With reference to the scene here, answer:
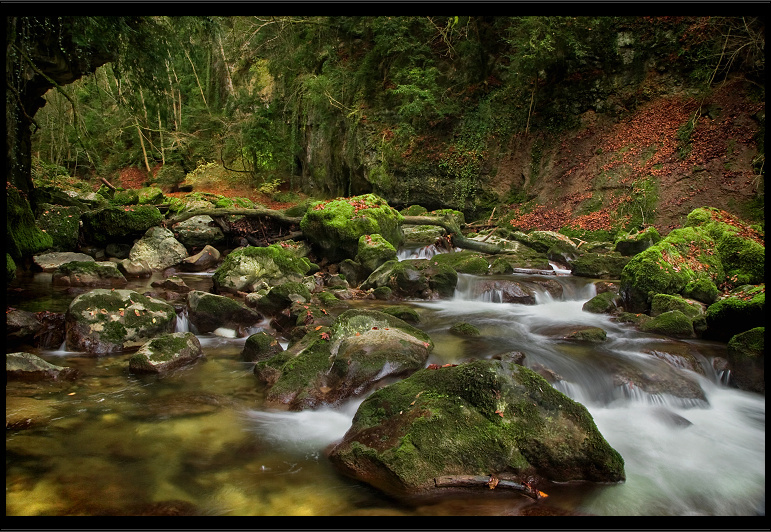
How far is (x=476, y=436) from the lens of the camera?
299 cm

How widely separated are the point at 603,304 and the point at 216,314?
7.02 metres

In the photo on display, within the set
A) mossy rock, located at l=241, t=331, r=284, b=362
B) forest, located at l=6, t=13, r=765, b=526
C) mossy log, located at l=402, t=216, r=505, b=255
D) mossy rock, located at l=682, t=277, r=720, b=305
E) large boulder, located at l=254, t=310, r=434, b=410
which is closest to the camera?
forest, located at l=6, t=13, r=765, b=526

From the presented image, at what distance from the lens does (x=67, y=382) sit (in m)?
4.43

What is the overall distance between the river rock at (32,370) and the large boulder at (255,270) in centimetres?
436

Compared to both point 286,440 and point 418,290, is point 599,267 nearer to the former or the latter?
point 418,290

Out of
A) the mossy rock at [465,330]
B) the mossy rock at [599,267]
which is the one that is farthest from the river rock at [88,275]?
the mossy rock at [599,267]

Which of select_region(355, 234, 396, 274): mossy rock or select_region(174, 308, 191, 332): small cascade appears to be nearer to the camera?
select_region(174, 308, 191, 332): small cascade

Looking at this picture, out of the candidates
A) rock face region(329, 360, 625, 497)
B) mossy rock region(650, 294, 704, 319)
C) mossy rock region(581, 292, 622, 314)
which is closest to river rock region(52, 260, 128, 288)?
rock face region(329, 360, 625, 497)

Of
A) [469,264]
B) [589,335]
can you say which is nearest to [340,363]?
[589,335]

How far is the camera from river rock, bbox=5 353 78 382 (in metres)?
4.39

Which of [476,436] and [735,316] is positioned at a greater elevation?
[735,316]

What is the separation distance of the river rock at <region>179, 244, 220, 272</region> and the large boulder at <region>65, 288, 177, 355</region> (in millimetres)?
5752

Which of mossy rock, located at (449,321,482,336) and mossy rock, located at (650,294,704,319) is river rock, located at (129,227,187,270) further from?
mossy rock, located at (650,294,704,319)
